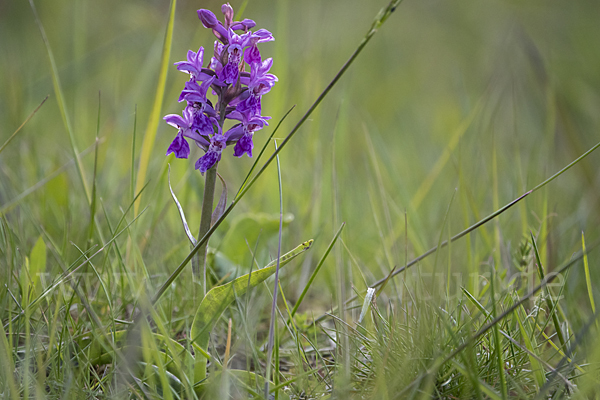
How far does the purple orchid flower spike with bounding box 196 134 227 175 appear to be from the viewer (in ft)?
4.11

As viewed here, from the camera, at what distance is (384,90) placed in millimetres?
5754

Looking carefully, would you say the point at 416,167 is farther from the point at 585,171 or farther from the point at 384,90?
the point at 384,90

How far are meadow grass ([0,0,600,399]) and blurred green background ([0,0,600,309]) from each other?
1.1 inches

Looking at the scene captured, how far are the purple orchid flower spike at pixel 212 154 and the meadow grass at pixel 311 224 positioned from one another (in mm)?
117

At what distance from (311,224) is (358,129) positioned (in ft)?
8.76

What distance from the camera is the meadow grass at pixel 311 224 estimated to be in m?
1.08

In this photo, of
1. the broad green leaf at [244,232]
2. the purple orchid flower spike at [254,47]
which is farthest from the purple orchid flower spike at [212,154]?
the broad green leaf at [244,232]

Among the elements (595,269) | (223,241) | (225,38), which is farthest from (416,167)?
(225,38)

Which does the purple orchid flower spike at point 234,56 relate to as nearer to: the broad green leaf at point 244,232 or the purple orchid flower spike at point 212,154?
the purple orchid flower spike at point 212,154

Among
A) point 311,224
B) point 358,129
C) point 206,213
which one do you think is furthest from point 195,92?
point 358,129

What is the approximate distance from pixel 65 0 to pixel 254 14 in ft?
8.10

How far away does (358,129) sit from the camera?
15.7 feet

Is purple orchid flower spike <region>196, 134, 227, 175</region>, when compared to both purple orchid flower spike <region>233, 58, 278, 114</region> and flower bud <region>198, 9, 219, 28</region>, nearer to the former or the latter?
purple orchid flower spike <region>233, 58, 278, 114</region>

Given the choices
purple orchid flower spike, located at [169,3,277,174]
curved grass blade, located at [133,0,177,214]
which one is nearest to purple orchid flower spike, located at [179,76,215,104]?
purple orchid flower spike, located at [169,3,277,174]
